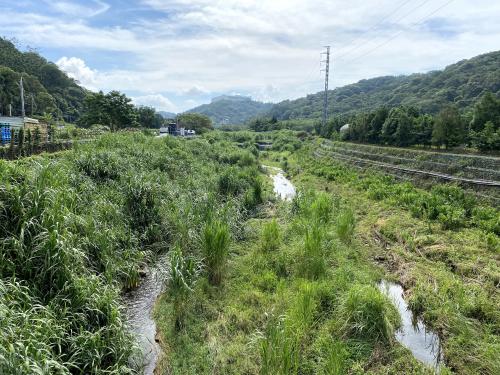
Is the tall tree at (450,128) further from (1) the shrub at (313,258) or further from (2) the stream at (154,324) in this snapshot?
(1) the shrub at (313,258)

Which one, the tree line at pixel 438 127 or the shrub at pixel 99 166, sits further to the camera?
the tree line at pixel 438 127

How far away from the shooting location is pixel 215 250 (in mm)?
10555

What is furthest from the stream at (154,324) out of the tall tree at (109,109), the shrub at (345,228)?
the tall tree at (109,109)

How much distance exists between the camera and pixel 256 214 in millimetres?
19656

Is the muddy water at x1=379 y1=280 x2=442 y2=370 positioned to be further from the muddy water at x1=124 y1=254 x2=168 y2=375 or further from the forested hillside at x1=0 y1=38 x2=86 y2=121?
the forested hillside at x1=0 y1=38 x2=86 y2=121

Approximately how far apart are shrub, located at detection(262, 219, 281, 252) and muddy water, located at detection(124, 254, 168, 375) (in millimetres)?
3792

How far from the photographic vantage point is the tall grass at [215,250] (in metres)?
10.5

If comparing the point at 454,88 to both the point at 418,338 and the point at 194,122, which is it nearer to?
the point at 194,122

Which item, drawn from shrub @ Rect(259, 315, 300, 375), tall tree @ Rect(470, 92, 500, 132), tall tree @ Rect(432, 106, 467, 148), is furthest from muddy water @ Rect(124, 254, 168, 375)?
tall tree @ Rect(470, 92, 500, 132)

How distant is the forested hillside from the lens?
6581 cm

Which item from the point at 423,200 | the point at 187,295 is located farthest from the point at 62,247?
the point at 423,200

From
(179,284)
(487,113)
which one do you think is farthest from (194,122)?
(179,284)

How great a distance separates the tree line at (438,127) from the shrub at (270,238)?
15.1 metres

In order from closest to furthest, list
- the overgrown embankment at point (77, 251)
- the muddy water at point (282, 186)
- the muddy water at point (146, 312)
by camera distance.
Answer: the overgrown embankment at point (77, 251) < the muddy water at point (146, 312) < the muddy water at point (282, 186)
